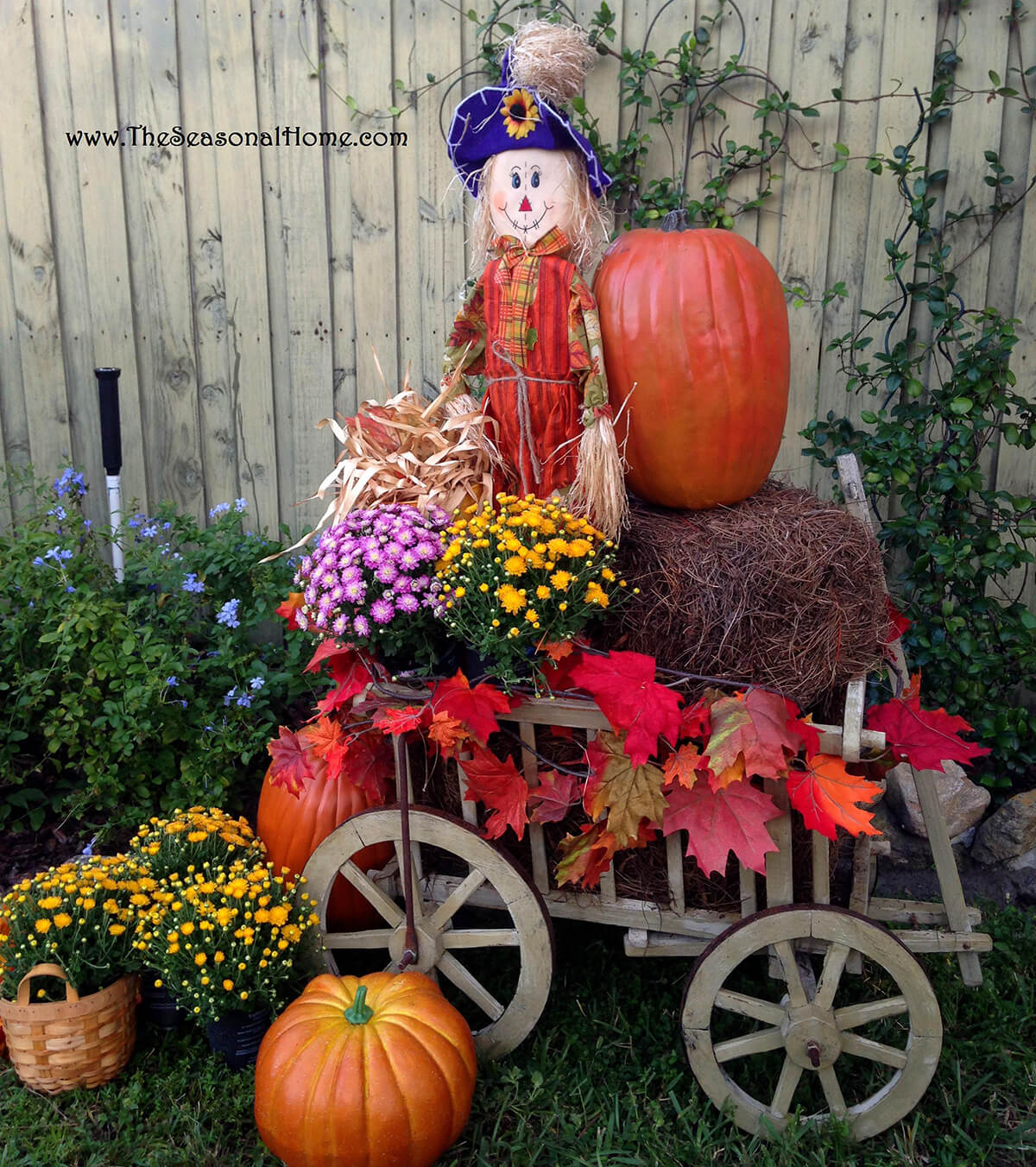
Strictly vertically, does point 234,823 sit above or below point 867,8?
below

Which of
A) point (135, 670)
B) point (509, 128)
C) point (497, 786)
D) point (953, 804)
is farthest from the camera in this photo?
point (953, 804)

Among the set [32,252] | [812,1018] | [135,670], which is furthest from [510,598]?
[32,252]

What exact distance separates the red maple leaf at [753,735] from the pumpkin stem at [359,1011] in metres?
0.79

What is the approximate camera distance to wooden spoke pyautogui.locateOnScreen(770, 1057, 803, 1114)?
1.89 meters

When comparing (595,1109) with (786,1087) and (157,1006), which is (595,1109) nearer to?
(786,1087)

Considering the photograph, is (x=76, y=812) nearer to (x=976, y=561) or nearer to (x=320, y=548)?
(x=320, y=548)

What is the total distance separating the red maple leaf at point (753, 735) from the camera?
170 cm

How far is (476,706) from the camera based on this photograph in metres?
1.84

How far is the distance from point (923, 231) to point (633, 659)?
1882mm

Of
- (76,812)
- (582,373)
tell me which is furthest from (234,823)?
(582,373)

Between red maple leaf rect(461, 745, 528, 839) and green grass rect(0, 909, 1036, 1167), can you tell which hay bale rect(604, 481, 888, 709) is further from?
green grass rect(0, 909, 1036, 1167)

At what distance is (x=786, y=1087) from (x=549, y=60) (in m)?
2.15

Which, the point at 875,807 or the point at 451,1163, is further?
the point at 875,807

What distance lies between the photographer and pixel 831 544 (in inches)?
76.9
